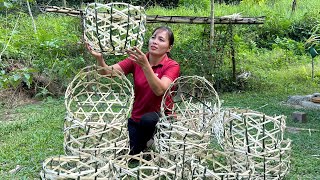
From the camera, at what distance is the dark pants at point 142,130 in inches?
114

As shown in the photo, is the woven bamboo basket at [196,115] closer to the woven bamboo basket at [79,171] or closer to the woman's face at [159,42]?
the woman's face at [159,42]

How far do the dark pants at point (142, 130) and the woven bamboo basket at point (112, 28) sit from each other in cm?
54

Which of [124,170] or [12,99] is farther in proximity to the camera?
[12,99]

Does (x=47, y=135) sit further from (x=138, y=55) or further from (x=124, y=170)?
(x=124, y=170)

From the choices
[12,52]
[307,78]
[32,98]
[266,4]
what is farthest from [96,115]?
[266,4]

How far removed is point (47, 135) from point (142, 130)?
944 mm

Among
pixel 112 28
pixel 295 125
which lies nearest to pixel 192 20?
pixel 295 125

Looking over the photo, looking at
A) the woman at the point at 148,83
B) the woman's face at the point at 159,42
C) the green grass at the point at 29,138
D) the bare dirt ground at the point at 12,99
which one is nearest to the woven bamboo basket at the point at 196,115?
the woman at the point at 148,83

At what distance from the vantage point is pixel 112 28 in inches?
98.9

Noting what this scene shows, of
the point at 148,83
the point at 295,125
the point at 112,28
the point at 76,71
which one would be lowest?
the point at 295,125

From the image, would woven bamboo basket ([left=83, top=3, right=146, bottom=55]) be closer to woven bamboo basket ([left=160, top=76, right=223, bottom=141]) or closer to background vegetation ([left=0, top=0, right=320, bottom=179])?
A: woven bamboo basket ([left=160, top=76, right=223, bottom=141])

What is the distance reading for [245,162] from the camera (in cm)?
249

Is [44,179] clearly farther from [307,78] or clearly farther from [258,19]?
[307,78]

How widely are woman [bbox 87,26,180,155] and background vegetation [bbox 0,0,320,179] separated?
58cm
